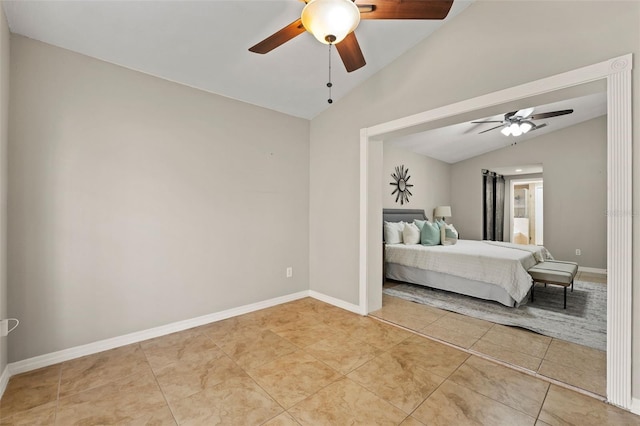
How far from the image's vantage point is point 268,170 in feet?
11.5

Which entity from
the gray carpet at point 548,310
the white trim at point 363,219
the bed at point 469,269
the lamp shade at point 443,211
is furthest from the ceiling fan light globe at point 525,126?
the white trim at point 363,219

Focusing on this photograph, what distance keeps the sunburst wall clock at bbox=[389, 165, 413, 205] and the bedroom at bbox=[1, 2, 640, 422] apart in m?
2.38

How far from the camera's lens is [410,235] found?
483 cm

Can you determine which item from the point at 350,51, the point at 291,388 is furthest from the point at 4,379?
the point at 350,51

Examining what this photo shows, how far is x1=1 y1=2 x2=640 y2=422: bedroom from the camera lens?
209 centimetres

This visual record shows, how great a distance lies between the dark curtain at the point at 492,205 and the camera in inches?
289

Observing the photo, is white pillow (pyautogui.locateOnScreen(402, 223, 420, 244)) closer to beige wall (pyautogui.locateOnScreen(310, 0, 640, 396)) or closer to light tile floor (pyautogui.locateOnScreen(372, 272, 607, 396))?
light tile floor (pyautogui.locateOnScreen(372, 272, 607, 396))

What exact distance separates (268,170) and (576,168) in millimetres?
6323

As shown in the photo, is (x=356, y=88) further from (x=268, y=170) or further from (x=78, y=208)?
(x=78, y=208)

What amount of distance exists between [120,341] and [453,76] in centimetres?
381

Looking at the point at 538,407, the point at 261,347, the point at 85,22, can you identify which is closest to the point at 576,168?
the point at 538,407

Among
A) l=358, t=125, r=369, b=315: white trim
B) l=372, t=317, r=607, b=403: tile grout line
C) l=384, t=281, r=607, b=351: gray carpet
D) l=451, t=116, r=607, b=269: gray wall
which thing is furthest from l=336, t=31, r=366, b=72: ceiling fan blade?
l=451, t=116, r=607, b=269: gray wall

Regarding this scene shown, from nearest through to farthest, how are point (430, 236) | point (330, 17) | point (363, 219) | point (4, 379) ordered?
1. point (330, 17)
2. point (4, 379)
3. point (363, 219)
4. point (430, 236)

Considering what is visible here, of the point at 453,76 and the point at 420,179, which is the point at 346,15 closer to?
the point at 453,76
